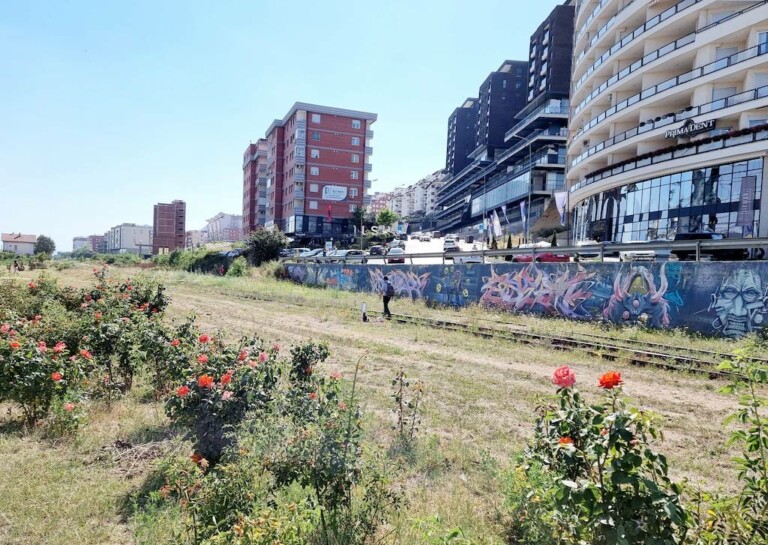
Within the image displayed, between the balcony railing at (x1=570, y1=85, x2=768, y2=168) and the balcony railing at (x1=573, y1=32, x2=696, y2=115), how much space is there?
192 inches

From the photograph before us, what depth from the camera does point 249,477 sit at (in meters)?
2.99

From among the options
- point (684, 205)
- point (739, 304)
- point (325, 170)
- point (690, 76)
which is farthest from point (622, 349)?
point (325, 170)

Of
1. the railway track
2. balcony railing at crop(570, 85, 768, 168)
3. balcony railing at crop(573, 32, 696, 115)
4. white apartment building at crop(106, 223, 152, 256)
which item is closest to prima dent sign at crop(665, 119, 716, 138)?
balcony railing at crop(570, 85, 768, 168)

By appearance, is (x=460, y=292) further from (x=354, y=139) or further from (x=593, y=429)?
(x=354, y=139)

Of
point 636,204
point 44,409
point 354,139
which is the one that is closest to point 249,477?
point 44,409

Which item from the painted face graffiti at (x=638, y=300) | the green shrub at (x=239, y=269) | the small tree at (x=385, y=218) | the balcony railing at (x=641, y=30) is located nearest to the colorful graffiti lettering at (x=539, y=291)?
the painted face graffiti at (x=638, y=300)

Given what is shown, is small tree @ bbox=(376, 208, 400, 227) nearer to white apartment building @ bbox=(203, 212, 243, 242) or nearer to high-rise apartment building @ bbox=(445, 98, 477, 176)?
high-rise apartment building @ bbox=(445, 98, 477, 176)

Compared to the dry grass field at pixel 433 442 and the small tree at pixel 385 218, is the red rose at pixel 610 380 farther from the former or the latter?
the small tree at pixel 385 218

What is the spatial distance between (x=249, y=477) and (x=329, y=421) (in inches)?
25.1

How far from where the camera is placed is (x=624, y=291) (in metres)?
14.7

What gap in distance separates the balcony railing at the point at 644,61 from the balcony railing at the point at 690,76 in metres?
2.04

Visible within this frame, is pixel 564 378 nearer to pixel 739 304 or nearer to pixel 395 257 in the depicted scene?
pixel 739 304

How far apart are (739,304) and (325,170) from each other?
2758 inches

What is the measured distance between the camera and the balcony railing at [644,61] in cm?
3228
